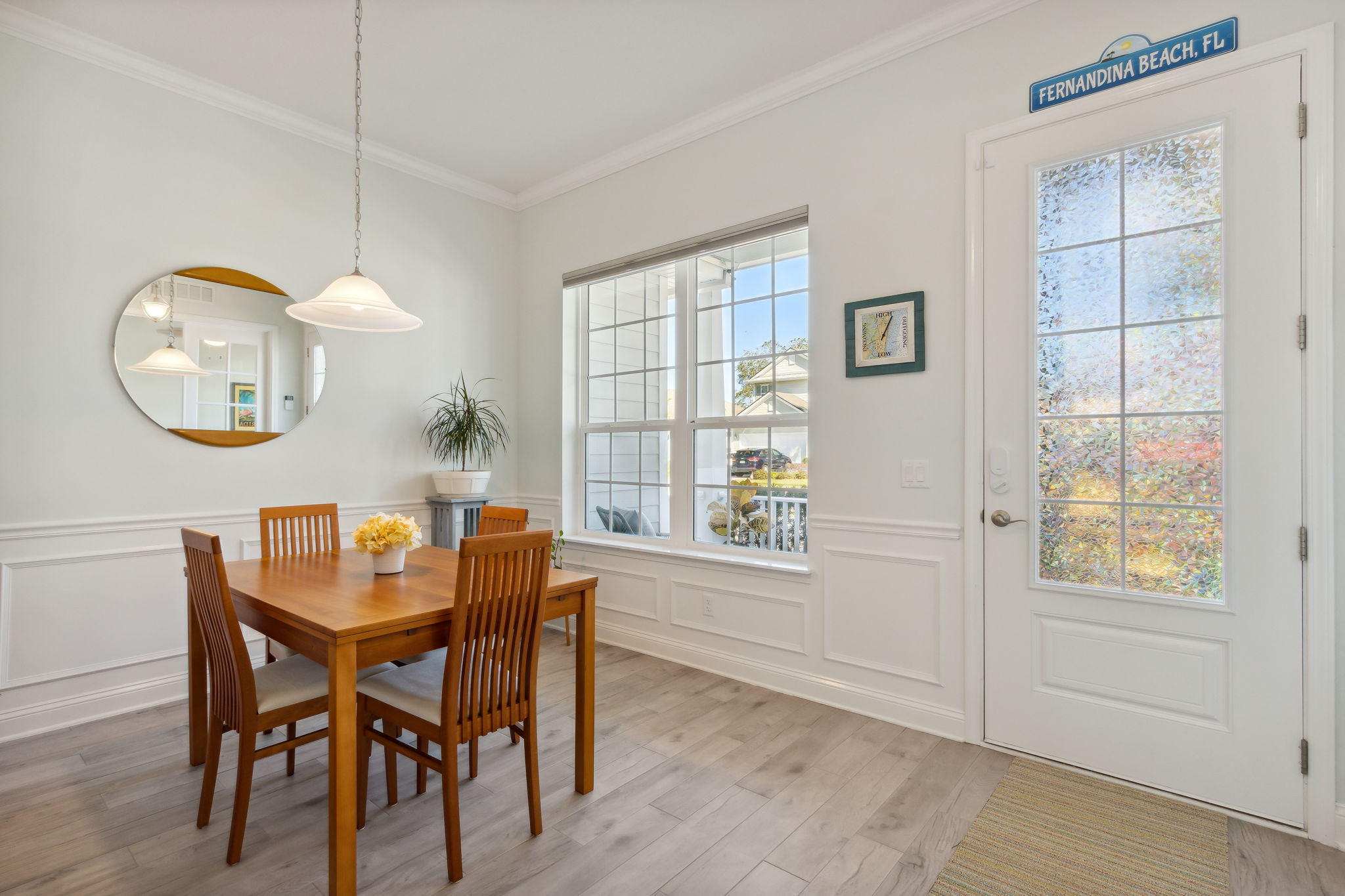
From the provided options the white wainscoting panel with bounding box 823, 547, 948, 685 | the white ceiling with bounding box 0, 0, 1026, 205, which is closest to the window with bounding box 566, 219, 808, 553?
the white wainscoting panel with bounding box 823, 547, 948, 685

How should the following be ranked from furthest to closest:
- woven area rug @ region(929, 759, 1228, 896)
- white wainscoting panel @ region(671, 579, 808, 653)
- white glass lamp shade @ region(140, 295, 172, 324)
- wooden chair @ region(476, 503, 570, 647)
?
white wainscoting panel @ region(671, 579, 808, 653), white glass lamp shade @ region(140, 295, 172, 324), wooden chair @ region(476, 503, 570, 647), woven area rug @ region(929, 759, 1228, 896)

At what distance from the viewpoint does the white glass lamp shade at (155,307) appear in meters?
3.12

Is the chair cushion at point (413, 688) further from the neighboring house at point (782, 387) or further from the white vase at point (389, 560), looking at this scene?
the neighboring house at point (782, 387)

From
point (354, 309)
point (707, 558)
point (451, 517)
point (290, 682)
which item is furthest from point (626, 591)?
point (354, 309)

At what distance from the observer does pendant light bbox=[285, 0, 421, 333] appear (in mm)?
2332

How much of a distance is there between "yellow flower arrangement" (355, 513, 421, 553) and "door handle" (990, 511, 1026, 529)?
7.41 feet

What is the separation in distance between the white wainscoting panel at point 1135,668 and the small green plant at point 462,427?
3.30 meters

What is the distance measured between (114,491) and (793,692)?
339 centimetres

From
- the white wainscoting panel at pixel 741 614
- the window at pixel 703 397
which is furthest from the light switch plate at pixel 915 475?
the white wainscoting panel at pixel 741 614

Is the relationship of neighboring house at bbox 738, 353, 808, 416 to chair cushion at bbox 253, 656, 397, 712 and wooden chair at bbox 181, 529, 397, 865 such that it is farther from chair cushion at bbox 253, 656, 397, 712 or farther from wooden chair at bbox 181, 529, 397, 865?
wooden chair at bbox 181, 529, 397, 865

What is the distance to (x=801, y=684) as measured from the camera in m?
3.21

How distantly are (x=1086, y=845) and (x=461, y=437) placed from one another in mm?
3648

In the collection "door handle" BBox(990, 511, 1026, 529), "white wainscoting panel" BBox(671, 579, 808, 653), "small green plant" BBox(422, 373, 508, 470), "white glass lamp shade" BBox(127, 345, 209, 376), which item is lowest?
"white wainscoting panel" BBox(671, 579, 808, 653)

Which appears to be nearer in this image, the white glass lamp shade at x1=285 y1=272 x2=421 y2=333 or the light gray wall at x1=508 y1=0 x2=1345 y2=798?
the white glass lamp shade at x1=285 y1=272 x2=421 y2=333
